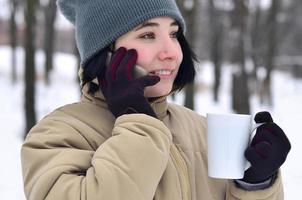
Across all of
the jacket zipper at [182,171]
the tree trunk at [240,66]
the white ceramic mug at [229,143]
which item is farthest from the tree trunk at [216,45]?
the white ceramic mug at [229,143]

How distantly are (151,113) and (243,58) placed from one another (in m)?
10.6

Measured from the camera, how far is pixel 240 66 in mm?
12172

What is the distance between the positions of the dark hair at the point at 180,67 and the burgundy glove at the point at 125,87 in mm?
89

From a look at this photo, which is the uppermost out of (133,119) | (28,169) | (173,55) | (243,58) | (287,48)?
(173,55)

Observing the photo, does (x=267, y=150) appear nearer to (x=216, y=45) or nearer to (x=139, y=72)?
(x=139, y=72)

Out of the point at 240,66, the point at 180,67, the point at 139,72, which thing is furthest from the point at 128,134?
the point at 240,66

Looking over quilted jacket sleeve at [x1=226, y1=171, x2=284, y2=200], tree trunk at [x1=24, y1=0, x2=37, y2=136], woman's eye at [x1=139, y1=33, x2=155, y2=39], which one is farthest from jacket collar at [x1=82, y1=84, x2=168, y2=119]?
tree trunk at [x1=24, y1=0, x2=37, y2=136]

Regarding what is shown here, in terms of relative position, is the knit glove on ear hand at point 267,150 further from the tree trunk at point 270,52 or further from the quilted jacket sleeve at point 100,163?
the tree trunk at point 270,52

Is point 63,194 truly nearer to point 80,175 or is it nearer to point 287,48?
point 80,175

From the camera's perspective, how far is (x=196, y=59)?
2.35 meters

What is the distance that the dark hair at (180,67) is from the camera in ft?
6.42

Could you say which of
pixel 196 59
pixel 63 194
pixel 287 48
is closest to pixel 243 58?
pixel 196 59

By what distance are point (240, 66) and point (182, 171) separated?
10.4m

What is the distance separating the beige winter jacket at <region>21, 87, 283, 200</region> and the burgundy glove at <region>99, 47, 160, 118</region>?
0.15 ft
